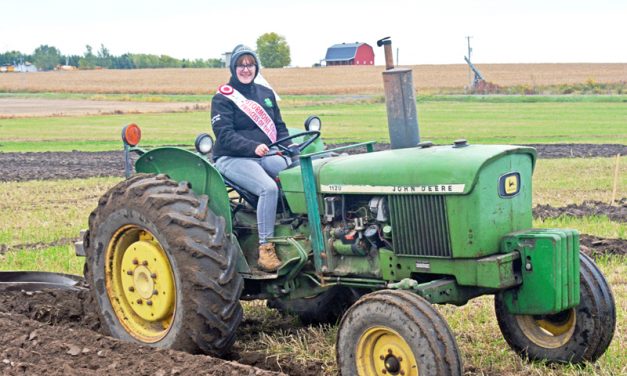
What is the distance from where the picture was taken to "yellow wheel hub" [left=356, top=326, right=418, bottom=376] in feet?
15.6

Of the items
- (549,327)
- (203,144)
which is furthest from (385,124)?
(549,327)

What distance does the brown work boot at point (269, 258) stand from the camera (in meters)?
5.97

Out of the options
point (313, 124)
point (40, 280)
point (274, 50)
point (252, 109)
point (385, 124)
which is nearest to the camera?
point (252, 109)

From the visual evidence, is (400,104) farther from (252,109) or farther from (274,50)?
(274,50)

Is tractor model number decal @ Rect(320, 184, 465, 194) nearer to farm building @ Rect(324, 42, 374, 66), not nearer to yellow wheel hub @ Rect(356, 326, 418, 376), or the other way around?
yellow wheel hub @ Rect(356, 326, 418, 376)

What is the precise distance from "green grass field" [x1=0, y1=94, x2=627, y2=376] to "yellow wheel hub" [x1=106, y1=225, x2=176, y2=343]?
0.68m

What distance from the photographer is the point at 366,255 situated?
222 inches

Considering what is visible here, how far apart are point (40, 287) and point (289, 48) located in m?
112

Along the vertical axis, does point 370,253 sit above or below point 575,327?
above

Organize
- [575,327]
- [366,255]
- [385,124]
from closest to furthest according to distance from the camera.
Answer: [575,327] → [366,255] → [385,124]

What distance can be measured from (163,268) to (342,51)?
109262 millimetres

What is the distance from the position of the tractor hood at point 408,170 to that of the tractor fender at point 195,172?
49cm

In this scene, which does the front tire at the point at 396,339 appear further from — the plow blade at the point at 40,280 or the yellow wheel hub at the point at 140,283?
the plow blade at the point at 40,280

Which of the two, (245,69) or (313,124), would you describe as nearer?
(245,69)
